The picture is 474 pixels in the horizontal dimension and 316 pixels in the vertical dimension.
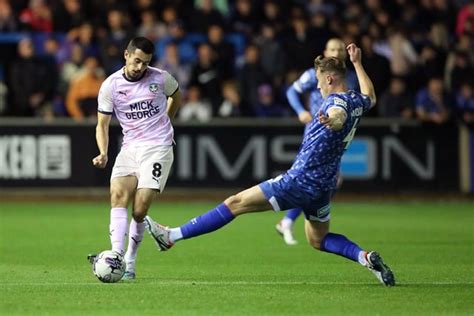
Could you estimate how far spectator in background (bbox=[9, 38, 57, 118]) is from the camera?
20.7 metres

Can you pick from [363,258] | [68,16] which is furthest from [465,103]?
[363,258]

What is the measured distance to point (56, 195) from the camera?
20.9m

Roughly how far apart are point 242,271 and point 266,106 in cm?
999

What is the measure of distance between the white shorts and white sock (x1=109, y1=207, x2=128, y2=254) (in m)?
0.27

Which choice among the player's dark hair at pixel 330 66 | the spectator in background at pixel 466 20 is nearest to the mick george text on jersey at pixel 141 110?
the player's dark hair at pixel 330 66

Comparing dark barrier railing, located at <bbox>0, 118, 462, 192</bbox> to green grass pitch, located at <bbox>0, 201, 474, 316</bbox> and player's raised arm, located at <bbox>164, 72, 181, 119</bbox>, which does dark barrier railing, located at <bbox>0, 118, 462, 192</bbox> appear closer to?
green grass pitch, located at <bbox>0, 201, 474, 316</bbox>

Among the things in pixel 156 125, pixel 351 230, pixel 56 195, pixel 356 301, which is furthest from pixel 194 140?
pixel 356 301

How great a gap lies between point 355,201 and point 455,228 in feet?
15.7

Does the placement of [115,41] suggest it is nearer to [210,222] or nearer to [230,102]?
[230,102]

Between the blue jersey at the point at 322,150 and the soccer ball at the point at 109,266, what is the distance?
1.56m

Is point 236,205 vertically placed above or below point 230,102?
above

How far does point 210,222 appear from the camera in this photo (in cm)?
1023

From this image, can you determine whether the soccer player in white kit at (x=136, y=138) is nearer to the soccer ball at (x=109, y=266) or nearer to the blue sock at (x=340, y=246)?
the soccer ball at (x=109, y=266)

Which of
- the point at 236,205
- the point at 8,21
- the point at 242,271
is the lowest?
the point at 242,271
